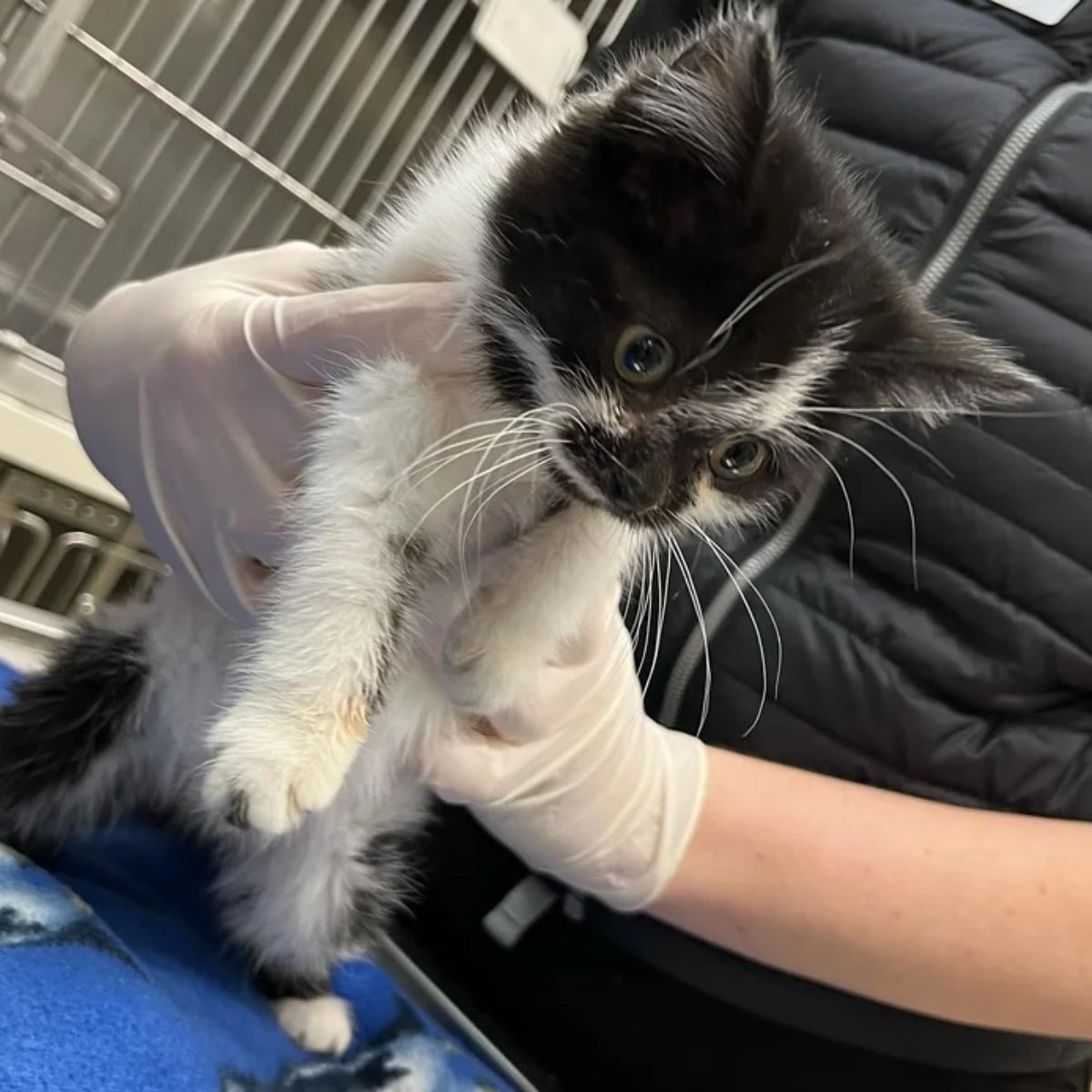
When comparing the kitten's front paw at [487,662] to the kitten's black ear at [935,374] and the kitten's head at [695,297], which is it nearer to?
the kitten's head at [695,297]

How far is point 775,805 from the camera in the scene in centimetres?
101

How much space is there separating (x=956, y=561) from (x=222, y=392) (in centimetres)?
73

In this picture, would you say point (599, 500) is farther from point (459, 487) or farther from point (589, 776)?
point (589, 776)

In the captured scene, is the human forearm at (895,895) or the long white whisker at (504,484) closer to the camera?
the long white whisker at (504,484)

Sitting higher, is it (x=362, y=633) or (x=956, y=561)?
(x=956, y=561)

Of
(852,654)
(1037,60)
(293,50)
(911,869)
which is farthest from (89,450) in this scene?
(1037,60)

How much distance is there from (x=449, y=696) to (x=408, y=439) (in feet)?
0.77

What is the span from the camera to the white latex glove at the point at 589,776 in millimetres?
940

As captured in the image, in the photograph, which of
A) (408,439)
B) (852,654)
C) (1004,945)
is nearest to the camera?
(408,439)

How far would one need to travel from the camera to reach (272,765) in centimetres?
73

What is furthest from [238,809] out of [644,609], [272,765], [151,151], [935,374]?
[151,151]

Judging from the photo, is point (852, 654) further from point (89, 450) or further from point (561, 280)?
point (89, 450)

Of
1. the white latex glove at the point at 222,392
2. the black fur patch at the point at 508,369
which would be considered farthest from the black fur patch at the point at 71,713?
the black fur patch at the point at 508,369

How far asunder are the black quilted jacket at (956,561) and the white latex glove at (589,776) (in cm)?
10
